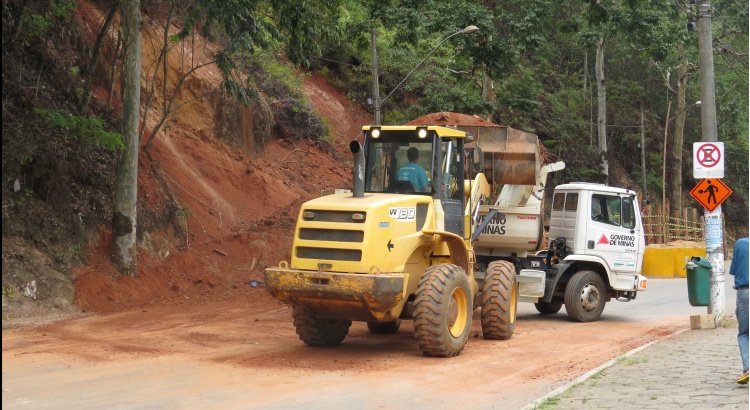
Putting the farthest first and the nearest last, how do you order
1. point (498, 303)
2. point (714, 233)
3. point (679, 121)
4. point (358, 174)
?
point (679, 121) < point (714, 233) < point (498, 303) < point (358, 174)

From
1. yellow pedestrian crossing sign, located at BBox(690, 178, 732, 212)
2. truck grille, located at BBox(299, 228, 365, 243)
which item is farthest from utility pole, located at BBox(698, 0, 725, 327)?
truck grille, located at BBox(299, 228, 365, 243)

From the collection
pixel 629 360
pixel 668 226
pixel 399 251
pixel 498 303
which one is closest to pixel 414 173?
pixel 399 251

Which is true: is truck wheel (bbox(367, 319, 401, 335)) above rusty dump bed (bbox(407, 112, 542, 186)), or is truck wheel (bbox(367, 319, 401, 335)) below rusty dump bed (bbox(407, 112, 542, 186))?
below

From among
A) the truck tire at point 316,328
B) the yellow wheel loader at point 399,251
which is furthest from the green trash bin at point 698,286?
the truck tire at point 316,328

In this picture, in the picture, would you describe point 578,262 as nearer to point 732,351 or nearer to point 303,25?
point 732,351

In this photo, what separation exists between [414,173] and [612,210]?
6.14m

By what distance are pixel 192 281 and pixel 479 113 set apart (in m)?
15.9

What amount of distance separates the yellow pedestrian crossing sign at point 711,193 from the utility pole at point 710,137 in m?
0.19

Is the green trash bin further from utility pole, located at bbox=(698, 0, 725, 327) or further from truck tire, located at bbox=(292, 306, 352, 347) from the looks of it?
truck tire, located at bbox=(292, 306, 352, 347)

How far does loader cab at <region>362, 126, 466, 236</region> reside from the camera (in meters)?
13.1

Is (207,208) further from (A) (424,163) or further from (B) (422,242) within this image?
(B) (422,242)

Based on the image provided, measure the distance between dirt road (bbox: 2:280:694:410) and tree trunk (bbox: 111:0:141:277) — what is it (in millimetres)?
2095

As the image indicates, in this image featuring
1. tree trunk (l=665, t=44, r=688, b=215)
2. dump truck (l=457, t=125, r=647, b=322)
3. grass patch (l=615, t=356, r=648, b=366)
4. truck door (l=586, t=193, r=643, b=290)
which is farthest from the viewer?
tree trunk (l=665, t=44, r=688, b=215)

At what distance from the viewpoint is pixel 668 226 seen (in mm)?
39375
